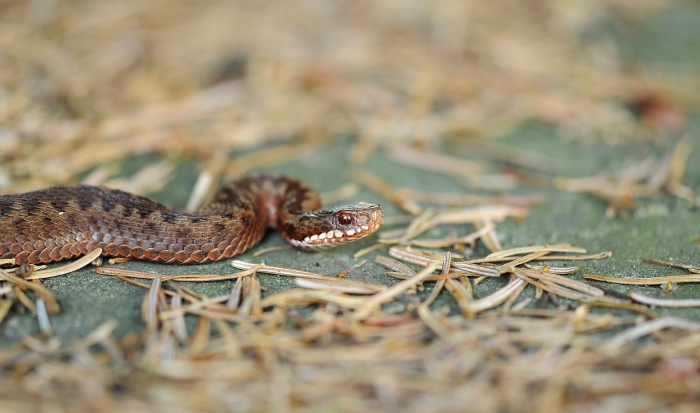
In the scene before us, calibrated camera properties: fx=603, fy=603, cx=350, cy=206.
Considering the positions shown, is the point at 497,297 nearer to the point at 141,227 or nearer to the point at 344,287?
the point at 344,287

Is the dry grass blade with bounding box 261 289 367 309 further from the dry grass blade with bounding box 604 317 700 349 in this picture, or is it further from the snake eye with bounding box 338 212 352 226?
the dry grass blade with bounding box 604 317 700 349

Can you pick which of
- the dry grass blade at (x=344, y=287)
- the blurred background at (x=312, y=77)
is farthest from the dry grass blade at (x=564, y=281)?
the blurred background at (x=312, y=77)

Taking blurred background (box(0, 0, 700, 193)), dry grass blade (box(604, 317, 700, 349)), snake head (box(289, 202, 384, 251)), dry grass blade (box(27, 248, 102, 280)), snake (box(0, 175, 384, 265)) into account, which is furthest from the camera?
blurred background (box(0, 0, 700, 193))

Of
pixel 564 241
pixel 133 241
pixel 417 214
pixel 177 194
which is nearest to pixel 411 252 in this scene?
pixel 417 214

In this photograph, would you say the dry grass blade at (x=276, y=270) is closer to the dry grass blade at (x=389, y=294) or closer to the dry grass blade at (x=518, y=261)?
the dry grass blade at (x=389, y=294)

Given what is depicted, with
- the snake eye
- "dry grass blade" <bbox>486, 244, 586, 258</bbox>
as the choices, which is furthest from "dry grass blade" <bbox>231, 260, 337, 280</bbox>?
"dry grass blade" <bbox>486, 244, 586, 258</bbox>

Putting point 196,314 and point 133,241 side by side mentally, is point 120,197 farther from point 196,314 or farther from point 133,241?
point 196,314
